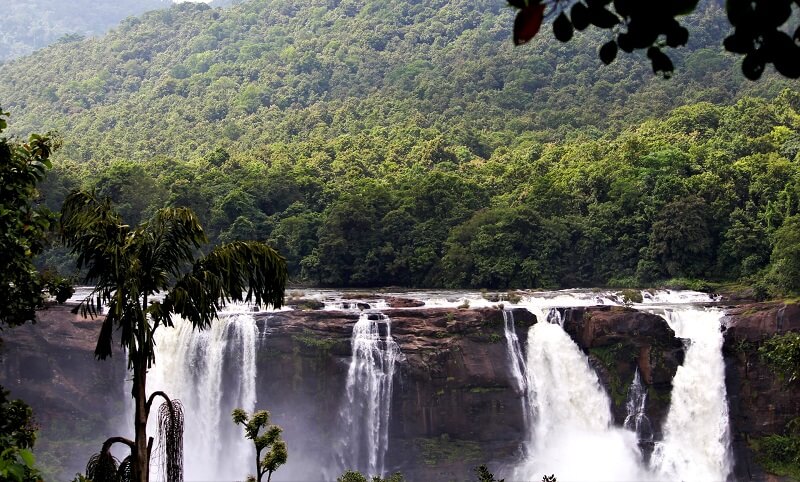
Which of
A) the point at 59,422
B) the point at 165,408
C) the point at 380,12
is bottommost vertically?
the point at 59,422

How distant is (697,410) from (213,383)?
15375 millimetres

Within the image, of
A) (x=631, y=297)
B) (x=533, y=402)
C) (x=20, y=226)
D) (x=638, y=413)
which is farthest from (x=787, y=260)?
(x=20, y=226)

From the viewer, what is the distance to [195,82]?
100125 millimetres

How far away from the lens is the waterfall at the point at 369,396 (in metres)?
34.4

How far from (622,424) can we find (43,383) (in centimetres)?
1852

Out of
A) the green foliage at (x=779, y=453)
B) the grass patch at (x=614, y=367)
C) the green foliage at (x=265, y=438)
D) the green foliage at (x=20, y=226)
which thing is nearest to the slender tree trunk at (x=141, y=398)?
the green foliage at (x=20, y=226)

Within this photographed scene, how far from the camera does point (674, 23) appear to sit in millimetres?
3229

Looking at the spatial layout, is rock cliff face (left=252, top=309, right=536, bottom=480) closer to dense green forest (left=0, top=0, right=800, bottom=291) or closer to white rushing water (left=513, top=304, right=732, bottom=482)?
white rushing water (left=513, top=304, right=732, bottom=482)

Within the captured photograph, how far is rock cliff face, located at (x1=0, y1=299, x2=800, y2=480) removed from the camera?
3381 centimetres

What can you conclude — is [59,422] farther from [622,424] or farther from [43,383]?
[622,424]

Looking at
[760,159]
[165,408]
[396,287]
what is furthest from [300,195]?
[165,408]

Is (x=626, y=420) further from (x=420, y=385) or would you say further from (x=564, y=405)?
(x=420, y=385)

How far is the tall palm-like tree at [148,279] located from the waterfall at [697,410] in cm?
2725

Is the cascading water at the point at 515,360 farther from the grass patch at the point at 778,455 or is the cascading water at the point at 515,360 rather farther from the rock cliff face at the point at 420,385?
the grass patch at the point at 778,455
